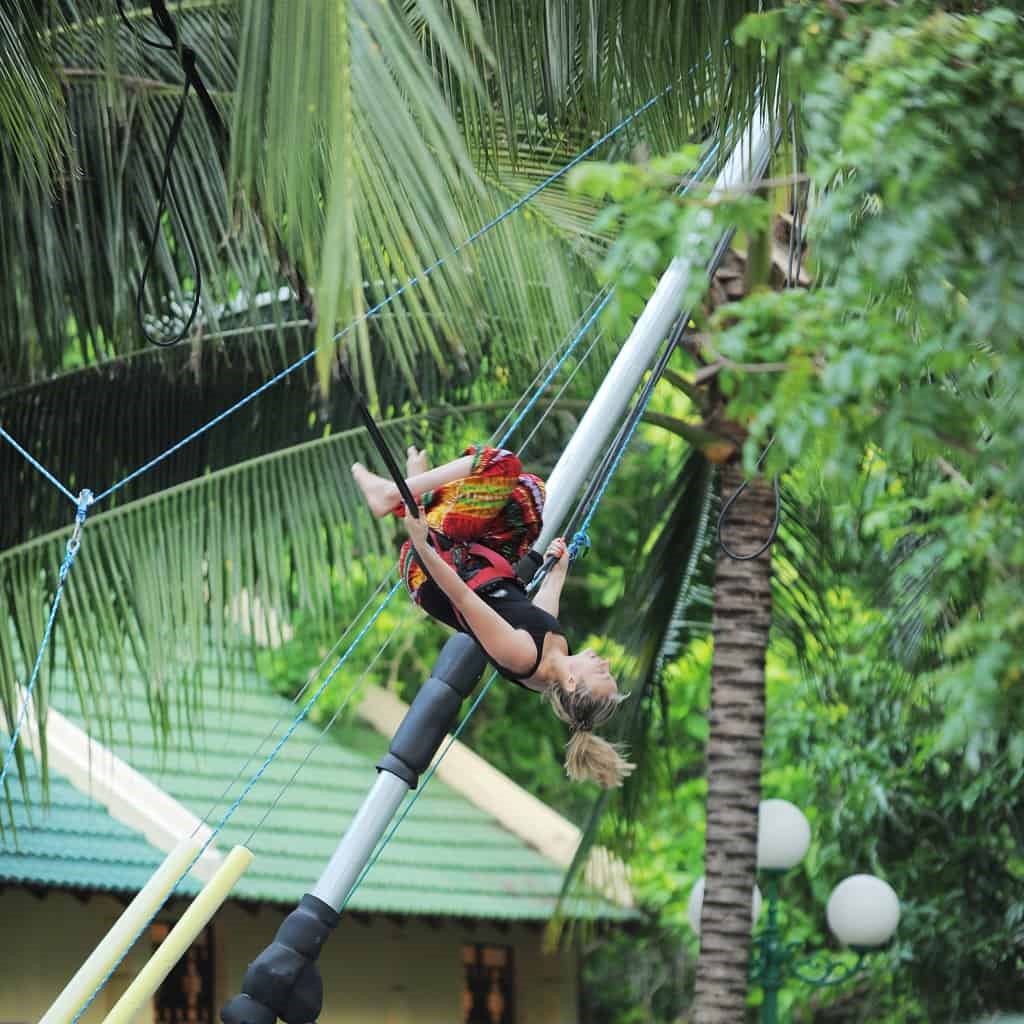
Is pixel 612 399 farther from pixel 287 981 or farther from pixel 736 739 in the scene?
pixel 736 739

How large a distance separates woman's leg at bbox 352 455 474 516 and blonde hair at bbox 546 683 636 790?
698mm

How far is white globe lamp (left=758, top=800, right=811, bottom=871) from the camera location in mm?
10672

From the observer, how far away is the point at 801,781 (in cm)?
1565

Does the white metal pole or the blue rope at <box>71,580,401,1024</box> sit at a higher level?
the white metal pole

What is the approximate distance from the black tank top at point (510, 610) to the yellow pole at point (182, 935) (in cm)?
88

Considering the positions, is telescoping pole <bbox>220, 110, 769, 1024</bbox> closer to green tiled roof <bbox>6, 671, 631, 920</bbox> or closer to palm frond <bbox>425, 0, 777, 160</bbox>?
palm frond <bbox>425, 0, 777, 160</bbox>

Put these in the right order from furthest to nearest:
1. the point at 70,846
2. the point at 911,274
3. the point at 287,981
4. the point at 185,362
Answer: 1. the point at 70,846
2. the point at 185,362
3. the point at 287,981
4. the point at 911,274

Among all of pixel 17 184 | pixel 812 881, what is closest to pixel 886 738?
pixel 812 881

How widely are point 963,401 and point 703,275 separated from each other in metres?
0.54

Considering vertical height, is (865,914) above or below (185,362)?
below

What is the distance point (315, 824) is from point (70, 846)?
2.37 metres

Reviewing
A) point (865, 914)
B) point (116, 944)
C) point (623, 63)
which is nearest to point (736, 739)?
point (865, 914)

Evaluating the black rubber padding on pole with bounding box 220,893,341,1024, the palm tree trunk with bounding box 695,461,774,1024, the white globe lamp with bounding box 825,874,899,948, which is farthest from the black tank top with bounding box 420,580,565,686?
the white globe lamp with bounding box 825,874,899,948

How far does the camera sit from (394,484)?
4.82 metres
